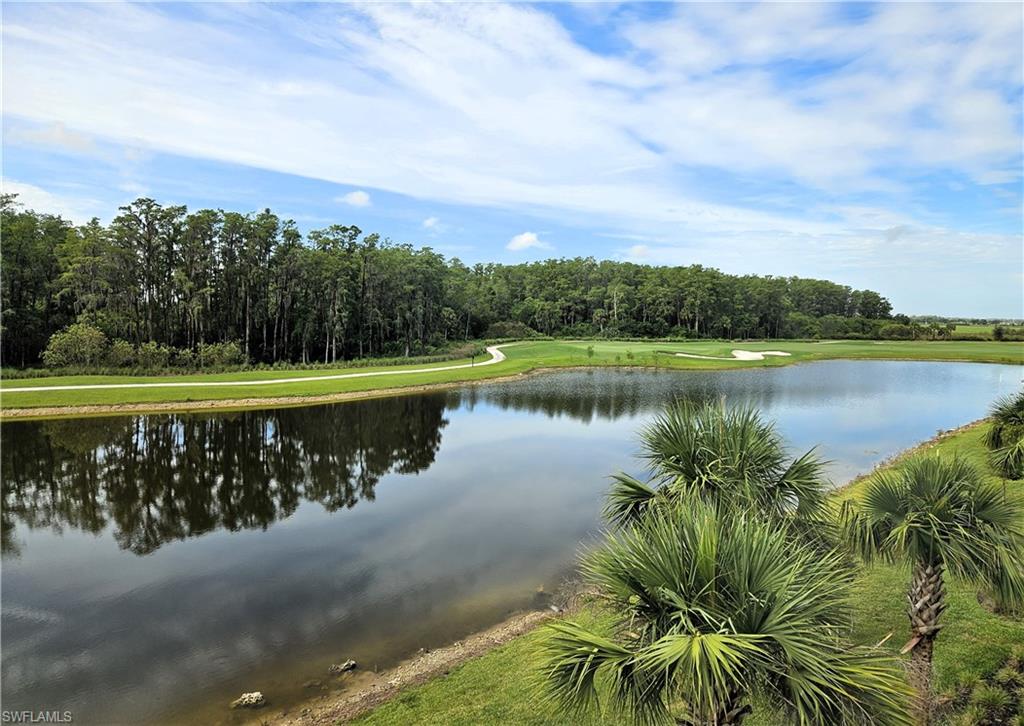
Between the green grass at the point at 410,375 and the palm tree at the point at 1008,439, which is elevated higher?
the palm tree at the point at 1008,439

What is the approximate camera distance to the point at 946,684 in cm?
688

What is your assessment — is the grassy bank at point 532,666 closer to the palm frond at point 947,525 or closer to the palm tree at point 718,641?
the palm frond at point 947,525

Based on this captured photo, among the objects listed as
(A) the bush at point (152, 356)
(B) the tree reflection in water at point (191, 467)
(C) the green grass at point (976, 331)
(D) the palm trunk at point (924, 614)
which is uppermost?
(C) the green grass at point (976, 331)

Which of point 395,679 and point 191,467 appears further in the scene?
point 191,467

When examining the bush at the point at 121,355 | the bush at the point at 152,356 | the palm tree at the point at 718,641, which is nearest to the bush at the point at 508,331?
the bush at the point at 152,356

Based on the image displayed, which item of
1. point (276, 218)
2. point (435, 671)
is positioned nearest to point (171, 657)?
point (435, 671)

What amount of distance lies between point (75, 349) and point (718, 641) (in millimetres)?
49133

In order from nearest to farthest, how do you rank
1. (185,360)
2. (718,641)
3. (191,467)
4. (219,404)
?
(718,641) → (191,467) → (219,404) → (185,360)

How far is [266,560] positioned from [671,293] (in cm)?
10740

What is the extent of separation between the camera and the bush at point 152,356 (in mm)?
41375

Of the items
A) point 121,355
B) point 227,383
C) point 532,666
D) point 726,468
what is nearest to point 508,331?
point 121,355

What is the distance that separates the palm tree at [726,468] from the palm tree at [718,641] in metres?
1.88

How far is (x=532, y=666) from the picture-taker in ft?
23.1

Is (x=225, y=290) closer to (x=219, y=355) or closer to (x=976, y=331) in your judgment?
(x=219, y=355)
